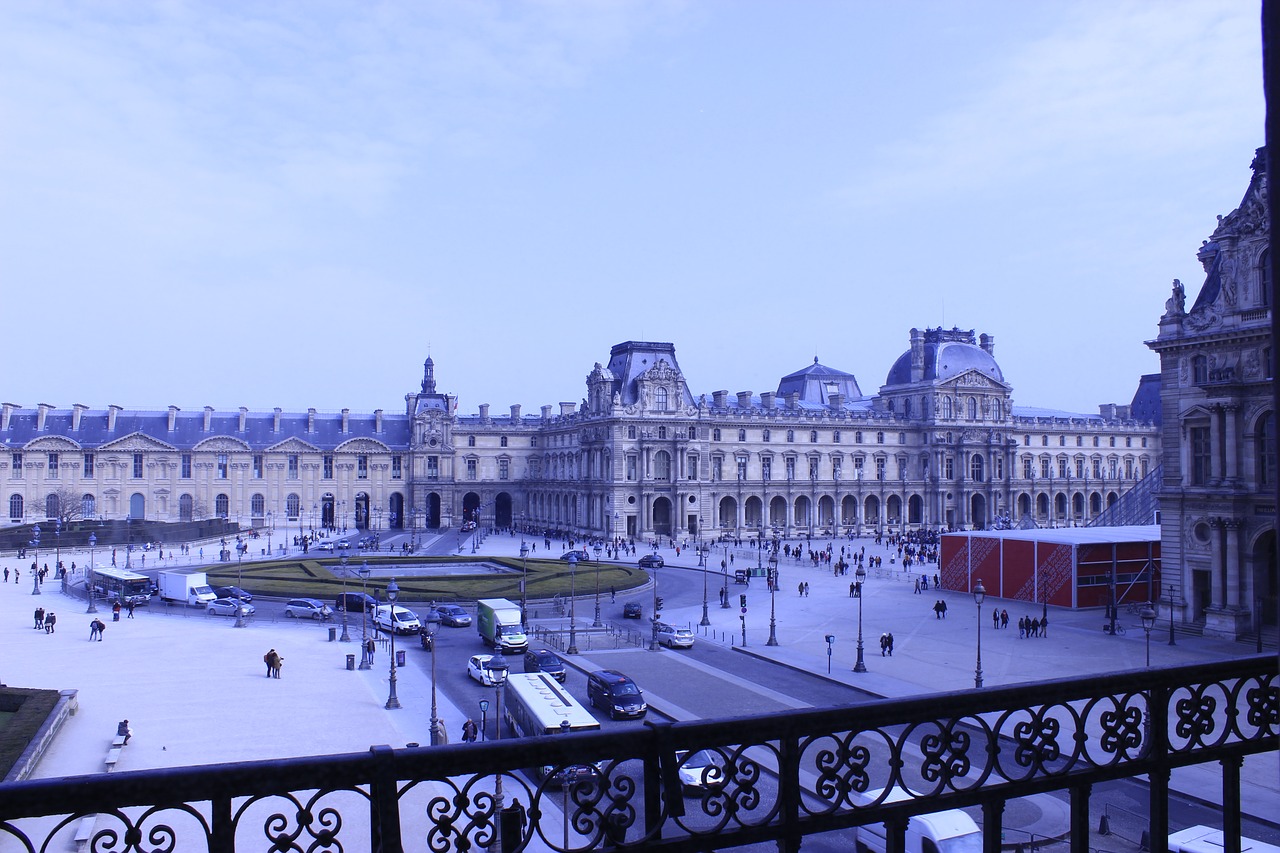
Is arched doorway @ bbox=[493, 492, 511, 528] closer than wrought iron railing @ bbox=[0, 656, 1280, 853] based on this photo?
No

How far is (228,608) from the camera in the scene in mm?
46875

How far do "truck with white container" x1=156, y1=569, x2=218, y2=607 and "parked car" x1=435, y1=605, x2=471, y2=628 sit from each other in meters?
12.6

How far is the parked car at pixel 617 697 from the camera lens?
→ 2697cm

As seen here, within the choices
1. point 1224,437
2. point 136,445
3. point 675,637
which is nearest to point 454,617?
point 675,637

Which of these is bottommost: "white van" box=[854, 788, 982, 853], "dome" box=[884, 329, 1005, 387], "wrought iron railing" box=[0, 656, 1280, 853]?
"white van" box=[854, 788, 982, 853]

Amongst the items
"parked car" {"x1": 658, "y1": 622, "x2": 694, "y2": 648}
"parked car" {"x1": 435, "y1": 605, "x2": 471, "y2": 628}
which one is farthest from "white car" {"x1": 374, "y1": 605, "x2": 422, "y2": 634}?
"parked car" {"x1": 658, "y1": 622, "x2": 694, "y2": 648}

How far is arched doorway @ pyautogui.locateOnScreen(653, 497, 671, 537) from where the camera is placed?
290 feet

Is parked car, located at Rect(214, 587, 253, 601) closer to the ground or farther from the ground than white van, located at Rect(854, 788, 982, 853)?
closer to the ground

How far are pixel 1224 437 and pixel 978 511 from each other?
63.1m

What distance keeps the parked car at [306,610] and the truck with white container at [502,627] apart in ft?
30.3

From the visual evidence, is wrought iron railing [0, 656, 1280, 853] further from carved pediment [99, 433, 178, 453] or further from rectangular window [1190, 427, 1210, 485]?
carved pediment [99, 433, 178, 453]

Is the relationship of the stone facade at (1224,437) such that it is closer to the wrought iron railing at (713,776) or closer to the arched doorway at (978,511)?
the wrought iron railing at (713,776)

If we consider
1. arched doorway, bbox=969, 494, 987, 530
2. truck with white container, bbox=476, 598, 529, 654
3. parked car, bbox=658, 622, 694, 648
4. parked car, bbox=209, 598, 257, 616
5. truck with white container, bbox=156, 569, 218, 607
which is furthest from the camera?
arched doorway, bbox=969, 494, 987, 530

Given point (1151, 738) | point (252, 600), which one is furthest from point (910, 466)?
point (1151, 738)
